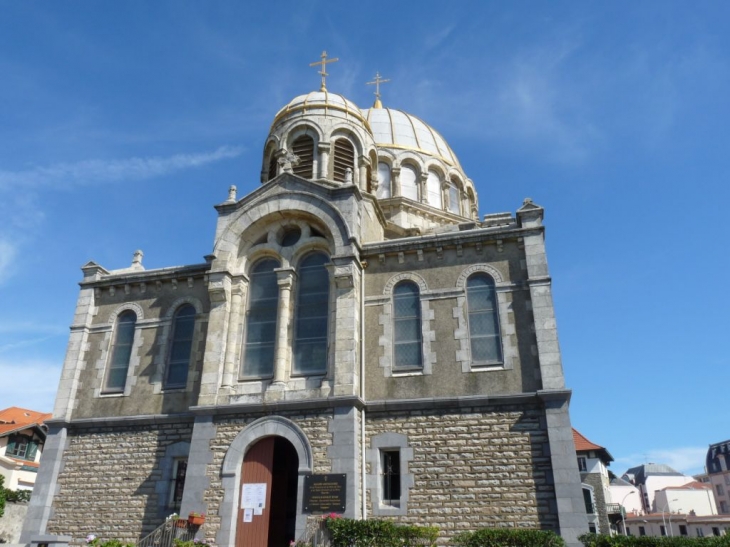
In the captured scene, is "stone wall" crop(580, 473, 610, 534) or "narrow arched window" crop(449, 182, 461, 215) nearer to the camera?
"narrow arched window" crop(449, 182, 461, 215)

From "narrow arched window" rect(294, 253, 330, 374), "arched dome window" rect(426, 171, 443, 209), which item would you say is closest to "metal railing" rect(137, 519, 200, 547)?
"narrow arched window" rect(294, 253, 330, 374)

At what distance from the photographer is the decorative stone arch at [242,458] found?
15695mm

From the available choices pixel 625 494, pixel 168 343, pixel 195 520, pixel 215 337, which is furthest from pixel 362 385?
pixel 625 494

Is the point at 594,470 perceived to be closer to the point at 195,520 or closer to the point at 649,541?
the point at 649,541

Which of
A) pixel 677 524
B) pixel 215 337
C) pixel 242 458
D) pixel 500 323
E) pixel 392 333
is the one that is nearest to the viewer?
pixel 242 458

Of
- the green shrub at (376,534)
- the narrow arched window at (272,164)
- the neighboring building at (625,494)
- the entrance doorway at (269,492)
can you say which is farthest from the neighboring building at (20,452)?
the neighboring building at (625,494)

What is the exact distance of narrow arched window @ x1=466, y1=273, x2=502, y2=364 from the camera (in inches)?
668

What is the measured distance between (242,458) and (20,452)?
28.3 meters

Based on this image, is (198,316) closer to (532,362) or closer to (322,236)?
(322,236)

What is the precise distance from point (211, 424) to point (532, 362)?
890 cm

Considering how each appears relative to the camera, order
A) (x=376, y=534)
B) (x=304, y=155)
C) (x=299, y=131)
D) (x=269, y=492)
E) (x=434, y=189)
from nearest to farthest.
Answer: (x=376, y=534)
(x=269, y=492)
(x=304, y=155)
(x=299, y=131)
(x=434, y=189)

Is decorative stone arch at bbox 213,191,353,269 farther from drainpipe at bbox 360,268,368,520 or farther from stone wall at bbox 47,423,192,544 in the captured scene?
stone wall at bbox 47,423,192,544

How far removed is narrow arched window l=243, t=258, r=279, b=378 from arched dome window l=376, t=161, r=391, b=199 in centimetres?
1186

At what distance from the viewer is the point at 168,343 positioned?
768 inches
